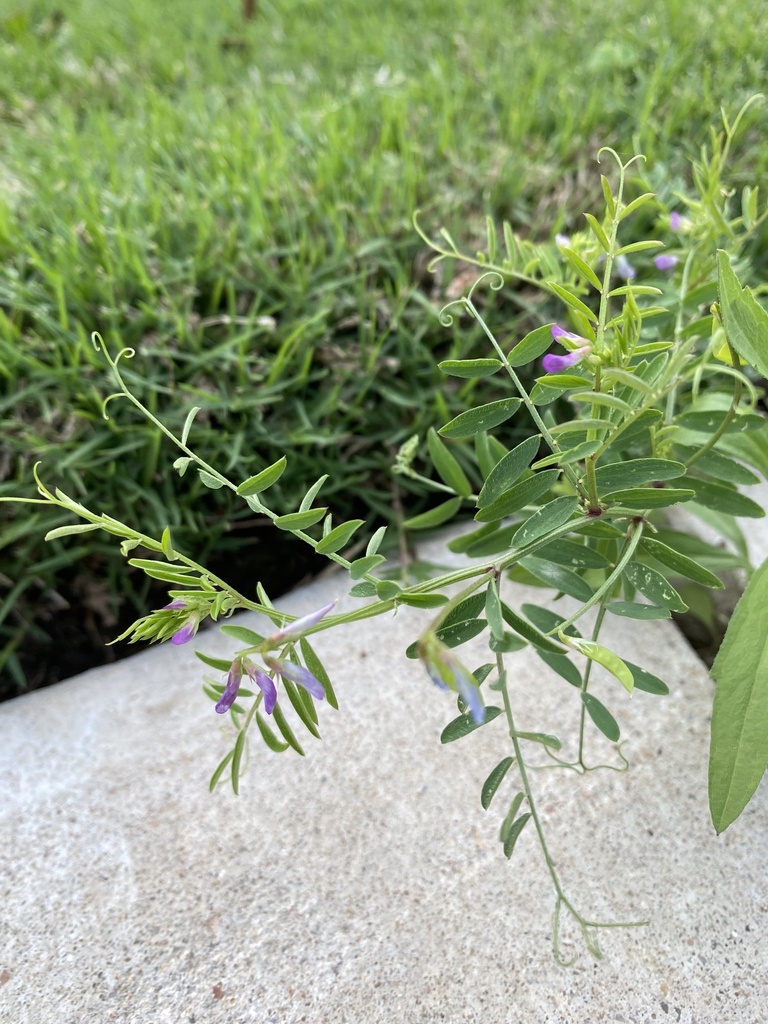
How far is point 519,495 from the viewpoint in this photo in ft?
2.76

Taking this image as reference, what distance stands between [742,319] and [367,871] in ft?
2.36

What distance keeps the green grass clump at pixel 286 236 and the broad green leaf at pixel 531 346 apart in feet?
1.88

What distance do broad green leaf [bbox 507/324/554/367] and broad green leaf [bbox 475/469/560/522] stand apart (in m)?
0.12

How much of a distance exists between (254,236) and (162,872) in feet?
3.57

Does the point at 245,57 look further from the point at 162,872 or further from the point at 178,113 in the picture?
the point at 162,872

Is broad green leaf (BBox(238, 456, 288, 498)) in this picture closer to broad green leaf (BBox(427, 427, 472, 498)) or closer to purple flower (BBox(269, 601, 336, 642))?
purple flower (BBox(269, 601, 336, 642))

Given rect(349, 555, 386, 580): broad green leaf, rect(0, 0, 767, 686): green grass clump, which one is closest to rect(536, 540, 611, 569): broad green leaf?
rect(349, 555, 386, 580): broad green leaf

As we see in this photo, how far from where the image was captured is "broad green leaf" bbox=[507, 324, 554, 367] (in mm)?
823

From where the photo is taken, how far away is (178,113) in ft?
6.97

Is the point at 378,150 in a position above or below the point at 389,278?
above

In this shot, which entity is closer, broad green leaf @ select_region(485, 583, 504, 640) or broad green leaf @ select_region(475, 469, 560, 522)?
broad green leaf @ select_region(485, 583, 504, 640)

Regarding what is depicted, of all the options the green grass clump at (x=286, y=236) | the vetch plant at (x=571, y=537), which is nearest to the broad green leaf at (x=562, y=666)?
the vetch plant at (x=571, y=537)

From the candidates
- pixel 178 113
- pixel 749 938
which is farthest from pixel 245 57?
pixel 749 938

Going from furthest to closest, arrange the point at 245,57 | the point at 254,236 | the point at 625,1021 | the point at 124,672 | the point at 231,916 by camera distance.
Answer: the point at 245,57, the point at 254,236, the point at 124,672, the point at 231,916, the point at 625,1021
